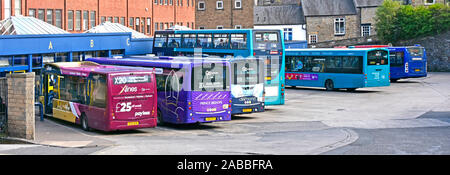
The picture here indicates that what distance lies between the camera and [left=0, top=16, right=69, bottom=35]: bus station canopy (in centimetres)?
3578

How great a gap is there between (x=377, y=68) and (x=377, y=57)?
685 millimetres

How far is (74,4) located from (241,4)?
37.5 m

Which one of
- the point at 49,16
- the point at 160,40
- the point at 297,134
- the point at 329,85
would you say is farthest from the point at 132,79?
the point at 49,16

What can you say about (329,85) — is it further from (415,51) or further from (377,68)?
(415,51)

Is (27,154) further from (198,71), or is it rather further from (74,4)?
(74,4)

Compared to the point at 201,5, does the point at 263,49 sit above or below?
below

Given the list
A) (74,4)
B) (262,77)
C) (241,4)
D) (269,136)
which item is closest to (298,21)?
(241,4)

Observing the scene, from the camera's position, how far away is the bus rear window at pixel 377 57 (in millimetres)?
41906

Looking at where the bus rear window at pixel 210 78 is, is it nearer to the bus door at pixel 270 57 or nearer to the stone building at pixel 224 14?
the bus door at pixel 270 57

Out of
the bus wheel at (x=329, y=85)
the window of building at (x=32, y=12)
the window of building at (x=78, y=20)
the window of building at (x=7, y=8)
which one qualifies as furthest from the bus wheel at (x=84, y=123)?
the window of building at (x=78, y=20)

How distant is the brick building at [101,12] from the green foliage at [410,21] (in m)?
22.0

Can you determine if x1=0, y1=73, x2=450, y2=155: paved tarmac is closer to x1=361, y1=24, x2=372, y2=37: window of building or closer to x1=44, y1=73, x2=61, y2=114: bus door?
x1=44, y1=73, x2=61, y2=114: bus door

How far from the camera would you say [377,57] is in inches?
1673

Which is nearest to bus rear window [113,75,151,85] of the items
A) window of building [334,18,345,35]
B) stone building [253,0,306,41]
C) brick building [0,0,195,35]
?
brick building [0,0,195,35]
